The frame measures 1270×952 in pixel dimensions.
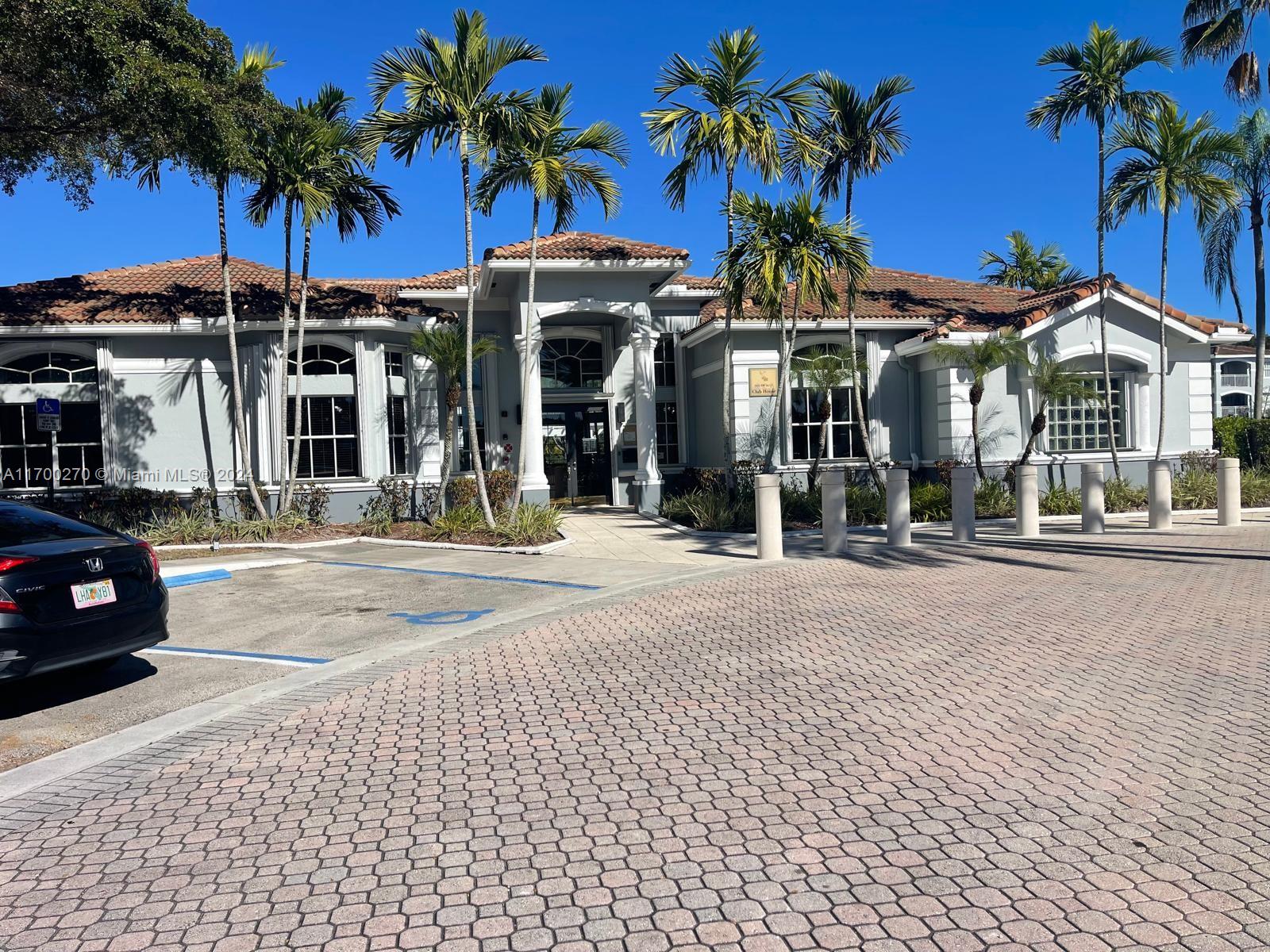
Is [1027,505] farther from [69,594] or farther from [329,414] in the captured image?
[69,594]

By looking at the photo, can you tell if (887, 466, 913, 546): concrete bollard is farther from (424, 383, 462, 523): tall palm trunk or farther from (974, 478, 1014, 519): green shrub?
(424, 383, 462, 523): tall palm trunk

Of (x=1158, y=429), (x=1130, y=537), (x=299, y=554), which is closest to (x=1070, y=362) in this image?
(x=1158, y=429)

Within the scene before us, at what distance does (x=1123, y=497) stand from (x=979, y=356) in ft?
14.7

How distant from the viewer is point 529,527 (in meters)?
15.6

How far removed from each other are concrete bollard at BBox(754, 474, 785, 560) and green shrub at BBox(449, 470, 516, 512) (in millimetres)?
6502

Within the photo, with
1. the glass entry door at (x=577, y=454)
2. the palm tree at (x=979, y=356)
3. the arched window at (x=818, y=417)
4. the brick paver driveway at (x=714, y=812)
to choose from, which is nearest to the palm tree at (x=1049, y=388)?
the palm tree at (x=979, y=356)

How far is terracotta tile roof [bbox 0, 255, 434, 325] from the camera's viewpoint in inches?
700

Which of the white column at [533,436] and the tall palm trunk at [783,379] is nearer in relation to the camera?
the tall palm trunk at [783,379]

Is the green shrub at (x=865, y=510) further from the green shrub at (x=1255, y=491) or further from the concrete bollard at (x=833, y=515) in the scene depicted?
the green shrub at (x=1255, y=491)

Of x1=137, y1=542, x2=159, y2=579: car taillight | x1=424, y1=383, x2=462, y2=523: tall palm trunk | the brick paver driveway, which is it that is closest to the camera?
the brick paver driveway

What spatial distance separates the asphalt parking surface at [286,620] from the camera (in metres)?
6.35

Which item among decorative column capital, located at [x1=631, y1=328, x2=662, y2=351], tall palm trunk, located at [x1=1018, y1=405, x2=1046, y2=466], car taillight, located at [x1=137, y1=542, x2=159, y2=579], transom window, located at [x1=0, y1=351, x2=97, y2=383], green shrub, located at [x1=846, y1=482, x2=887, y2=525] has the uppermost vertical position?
decorative column capital, located at [x1=631, y1=328, x2=662, y2=351]

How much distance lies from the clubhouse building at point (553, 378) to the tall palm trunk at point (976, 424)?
275mm

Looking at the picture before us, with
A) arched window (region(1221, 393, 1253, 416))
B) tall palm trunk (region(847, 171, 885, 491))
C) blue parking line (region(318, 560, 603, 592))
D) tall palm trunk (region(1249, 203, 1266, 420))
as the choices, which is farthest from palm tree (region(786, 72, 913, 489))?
arched window (region(1221, 393, 1253, 416))
